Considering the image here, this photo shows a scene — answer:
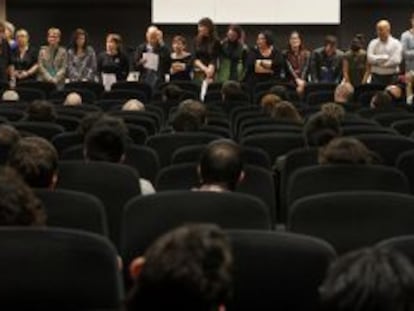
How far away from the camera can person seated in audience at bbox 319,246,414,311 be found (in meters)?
1.92

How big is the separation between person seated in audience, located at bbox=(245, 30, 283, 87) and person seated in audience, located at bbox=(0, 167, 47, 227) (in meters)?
10.3

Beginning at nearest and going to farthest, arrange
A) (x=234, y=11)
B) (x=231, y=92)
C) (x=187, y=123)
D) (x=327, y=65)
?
1. (x=187, y=123)
2. (x=231, y=92)
3. (x=327, y=65)
4. (x=234, y=11)

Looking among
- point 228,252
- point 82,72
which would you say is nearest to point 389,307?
point 228,252

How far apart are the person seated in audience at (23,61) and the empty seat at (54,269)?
36.1ft

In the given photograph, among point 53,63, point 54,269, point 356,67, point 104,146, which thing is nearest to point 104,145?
point 104,146

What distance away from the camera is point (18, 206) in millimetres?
3154

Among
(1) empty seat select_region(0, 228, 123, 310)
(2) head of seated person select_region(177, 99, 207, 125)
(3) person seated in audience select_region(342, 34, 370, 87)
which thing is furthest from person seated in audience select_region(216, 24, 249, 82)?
(1) empty seat select_region(0, 228, 123, 310)

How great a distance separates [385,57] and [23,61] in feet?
18.2

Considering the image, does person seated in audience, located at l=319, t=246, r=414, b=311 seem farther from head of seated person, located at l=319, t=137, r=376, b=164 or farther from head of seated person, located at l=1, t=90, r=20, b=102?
head of seated person, located at l=1, t=90, r=20, b=102

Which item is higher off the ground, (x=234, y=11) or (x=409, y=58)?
(x=234, y=11)

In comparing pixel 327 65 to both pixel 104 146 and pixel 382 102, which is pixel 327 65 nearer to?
pixel 382 102

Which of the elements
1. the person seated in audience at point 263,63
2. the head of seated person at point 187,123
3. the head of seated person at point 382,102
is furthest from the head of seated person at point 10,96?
the head of seated person at point 382,102

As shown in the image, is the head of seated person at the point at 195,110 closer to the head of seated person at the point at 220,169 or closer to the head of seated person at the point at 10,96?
the head of seated person at the point at 220,169

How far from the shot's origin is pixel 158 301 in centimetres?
194
